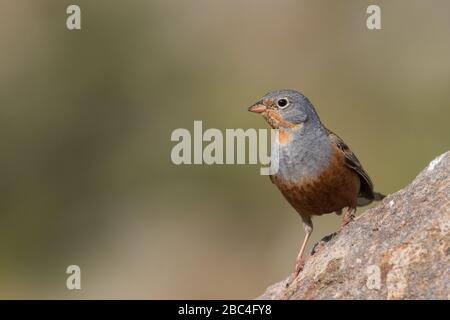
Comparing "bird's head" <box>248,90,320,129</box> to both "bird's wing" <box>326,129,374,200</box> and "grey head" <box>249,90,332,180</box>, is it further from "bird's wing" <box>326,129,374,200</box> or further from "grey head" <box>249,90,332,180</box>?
"bird's wing" <box>326,129,374,200</box>

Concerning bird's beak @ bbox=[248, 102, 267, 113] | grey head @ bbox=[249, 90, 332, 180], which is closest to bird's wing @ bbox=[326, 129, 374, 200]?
grey head @ bbox=[249, 90, 332, 180]

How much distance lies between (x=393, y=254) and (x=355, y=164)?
218 cm

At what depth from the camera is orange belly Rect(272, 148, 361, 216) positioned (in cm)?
885

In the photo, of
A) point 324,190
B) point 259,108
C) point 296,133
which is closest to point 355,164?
point 324,190

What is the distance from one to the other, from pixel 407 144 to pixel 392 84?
9.54 ft

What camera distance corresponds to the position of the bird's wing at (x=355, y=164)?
9.17 meters

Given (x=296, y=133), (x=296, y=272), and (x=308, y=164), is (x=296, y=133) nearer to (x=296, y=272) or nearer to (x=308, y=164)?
(x=308, y=164)

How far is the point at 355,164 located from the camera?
9.20 meters

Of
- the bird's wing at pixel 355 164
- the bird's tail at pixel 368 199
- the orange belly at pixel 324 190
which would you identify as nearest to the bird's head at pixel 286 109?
the bird's wing at pixel 355 164

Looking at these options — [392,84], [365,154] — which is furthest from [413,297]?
[392,84]

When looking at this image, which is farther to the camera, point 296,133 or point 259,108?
point 259,108

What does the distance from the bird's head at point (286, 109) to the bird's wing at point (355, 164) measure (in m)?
0.33

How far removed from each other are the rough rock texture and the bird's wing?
1011mm

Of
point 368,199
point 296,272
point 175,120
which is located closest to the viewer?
point 296,272
